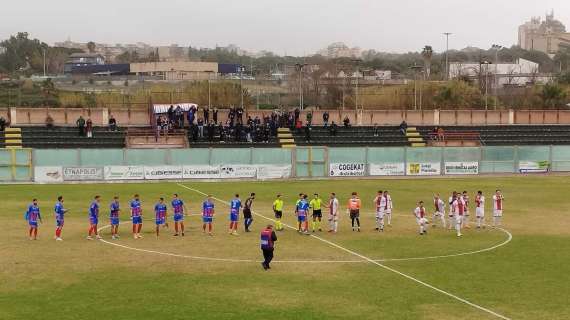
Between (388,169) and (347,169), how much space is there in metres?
3.81

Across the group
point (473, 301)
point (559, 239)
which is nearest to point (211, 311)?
point (473, 301)

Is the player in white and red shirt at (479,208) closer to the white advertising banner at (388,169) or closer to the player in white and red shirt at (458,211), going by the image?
the player in white and red shirt at (458,211)

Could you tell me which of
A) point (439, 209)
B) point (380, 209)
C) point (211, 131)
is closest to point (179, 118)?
point (211, 131)

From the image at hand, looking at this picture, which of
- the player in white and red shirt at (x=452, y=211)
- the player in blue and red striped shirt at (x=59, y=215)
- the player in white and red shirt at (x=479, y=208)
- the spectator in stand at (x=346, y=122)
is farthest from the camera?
the spectator in stand at (x=346, y=122)

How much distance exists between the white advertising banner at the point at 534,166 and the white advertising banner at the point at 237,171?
25620mm

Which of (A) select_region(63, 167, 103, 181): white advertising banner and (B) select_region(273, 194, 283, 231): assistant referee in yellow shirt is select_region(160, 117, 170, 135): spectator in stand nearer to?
(A) select_region(63, 167, 103, 181): white advertising banner

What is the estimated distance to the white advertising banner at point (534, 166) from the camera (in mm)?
68188

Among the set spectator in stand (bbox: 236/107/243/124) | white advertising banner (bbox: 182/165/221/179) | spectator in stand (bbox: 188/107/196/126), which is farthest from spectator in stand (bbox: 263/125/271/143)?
white advertising banner (bbox: 182/165/221/179)

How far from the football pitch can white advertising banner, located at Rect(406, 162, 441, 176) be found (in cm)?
2180

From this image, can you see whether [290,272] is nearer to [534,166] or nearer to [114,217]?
[114,217]

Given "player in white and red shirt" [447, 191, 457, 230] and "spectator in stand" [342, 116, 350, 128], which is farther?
"spectator in stand" [342, 116, 350, 128]

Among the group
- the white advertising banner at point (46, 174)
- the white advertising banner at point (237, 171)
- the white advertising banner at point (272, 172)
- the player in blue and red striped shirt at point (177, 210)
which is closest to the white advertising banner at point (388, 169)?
the white advertising banner at point (272, 172)

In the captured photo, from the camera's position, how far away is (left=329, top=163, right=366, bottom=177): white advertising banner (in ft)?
211

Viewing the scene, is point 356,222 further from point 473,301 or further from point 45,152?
point 45,152
